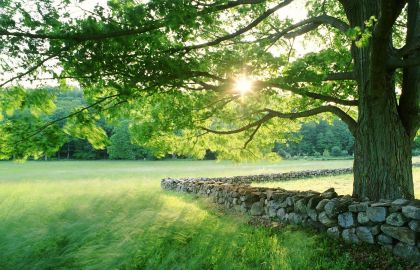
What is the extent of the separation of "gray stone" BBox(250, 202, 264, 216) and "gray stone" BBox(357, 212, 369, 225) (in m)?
3.85

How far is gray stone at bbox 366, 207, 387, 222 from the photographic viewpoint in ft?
21.1

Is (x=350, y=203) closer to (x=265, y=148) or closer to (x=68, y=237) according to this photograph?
(x=68, y=237)

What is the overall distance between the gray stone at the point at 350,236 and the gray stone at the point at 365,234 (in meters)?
0.09

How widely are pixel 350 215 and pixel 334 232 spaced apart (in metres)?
0.56

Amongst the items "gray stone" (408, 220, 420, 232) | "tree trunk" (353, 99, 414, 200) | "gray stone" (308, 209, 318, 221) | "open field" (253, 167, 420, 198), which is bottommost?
"open field" (253, 167, 420, 198)

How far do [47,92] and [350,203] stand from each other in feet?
21.7

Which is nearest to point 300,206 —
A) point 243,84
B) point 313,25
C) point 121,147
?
point 243,84

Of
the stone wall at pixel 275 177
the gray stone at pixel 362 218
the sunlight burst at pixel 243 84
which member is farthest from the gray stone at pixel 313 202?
the stone wall at pixel 275 177

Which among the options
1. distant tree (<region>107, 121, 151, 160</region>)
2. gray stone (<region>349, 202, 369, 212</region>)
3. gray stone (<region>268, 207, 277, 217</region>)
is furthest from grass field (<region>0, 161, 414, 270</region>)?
distant tree (<region>107, 121, 151, 160</region>)

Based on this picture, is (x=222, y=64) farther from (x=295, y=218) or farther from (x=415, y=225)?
(x=415, y=225)

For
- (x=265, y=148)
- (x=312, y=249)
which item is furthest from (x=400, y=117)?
(x=265, y=148)

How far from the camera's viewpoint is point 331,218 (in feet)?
24.9

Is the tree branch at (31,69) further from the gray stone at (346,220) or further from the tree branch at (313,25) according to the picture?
the gray stone at (346,220)

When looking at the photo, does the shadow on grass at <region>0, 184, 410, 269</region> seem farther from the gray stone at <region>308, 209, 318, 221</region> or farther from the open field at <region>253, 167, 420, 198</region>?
the open field at <region>253, 167, 420, 198</region>
